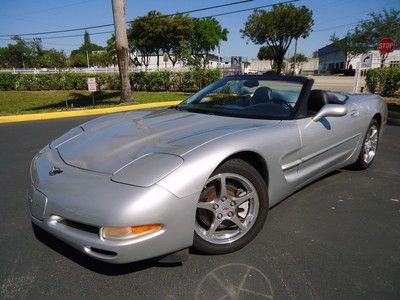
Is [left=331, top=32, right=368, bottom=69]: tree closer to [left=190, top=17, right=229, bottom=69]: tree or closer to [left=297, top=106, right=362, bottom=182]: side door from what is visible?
[left=190, top=17, right=229, bottom=69]: tree

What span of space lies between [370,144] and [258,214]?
255cm

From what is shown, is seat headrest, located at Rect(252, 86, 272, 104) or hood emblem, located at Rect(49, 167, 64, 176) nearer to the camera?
hood emblem, located at Rect(49, 167, 64, 176)

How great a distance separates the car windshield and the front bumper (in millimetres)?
1329

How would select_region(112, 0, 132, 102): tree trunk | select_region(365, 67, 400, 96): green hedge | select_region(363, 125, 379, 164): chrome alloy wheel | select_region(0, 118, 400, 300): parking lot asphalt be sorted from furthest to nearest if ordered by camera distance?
select_region(365, 67, 400, 96): green hedge
select_region(112, 0, 132, 102): tree trunk
select_region(363, 125, 379, 164): chrome alloy wheel
select_region(0, 118, 400, 300): parking lot asphalt

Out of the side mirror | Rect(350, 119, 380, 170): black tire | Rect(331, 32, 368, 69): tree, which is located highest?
Rect(331, 32, 368, 69): tree

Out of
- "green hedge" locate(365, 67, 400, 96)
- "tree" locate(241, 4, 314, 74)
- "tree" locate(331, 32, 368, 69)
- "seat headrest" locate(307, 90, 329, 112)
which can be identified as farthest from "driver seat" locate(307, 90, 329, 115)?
"tree" locate(331, 32, 368, 69)

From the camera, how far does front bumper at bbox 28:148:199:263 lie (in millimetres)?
1892

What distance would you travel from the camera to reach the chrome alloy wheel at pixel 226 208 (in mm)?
2293

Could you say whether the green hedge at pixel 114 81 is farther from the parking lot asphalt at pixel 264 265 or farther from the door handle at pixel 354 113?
the parking lot asphalt at pixel 264 265

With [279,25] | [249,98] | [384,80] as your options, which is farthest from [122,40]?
[279,25]

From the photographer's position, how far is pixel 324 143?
3209 millimetres

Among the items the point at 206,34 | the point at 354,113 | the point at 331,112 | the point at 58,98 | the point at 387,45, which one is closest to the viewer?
the point at 331,112

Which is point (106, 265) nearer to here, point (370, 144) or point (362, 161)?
point (362, 161)

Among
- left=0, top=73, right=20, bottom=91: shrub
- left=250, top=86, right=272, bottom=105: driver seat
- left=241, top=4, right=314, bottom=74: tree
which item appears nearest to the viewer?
left=250, top=86, right=272, bottom=105: driver seat
